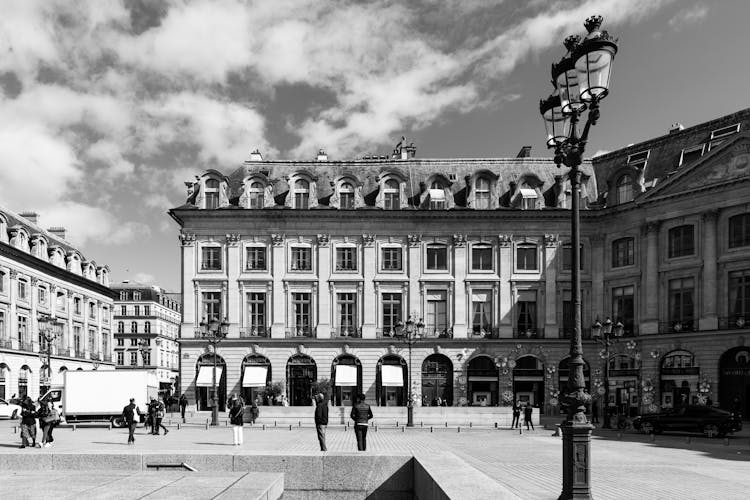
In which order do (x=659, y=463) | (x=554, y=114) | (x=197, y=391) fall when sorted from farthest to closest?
(x=197, y=391), (x=659, y=463), (x=554, y=114)

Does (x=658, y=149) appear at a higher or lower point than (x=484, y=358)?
higher

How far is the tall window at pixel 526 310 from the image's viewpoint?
5053 centimetres

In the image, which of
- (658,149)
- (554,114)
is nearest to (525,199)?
(658,149)

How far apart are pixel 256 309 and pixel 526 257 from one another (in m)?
20.5

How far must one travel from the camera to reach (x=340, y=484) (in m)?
14.3

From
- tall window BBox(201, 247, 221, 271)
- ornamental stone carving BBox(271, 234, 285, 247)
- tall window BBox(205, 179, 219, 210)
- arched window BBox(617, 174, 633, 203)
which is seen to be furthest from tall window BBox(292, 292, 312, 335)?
arched window BBox(617, 174, 633, 203)

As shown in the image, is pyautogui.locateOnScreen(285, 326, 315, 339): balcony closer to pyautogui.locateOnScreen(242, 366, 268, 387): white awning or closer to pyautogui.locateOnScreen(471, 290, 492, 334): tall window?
pyautogui.locateOnScreen(242, 366, 268, 387): white awning

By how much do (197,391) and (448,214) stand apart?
22435 mm

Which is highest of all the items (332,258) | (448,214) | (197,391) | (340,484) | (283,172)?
(283,172)

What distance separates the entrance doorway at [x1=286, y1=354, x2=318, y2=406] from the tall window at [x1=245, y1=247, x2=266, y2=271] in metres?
7.14

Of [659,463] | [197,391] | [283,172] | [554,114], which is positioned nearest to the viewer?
[554,114]

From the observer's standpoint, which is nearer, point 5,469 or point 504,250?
point 5,469

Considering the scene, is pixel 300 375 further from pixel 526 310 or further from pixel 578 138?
pixel 578 138

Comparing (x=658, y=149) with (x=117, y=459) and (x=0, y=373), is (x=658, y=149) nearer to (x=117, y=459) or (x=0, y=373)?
(x=117, y=459)
